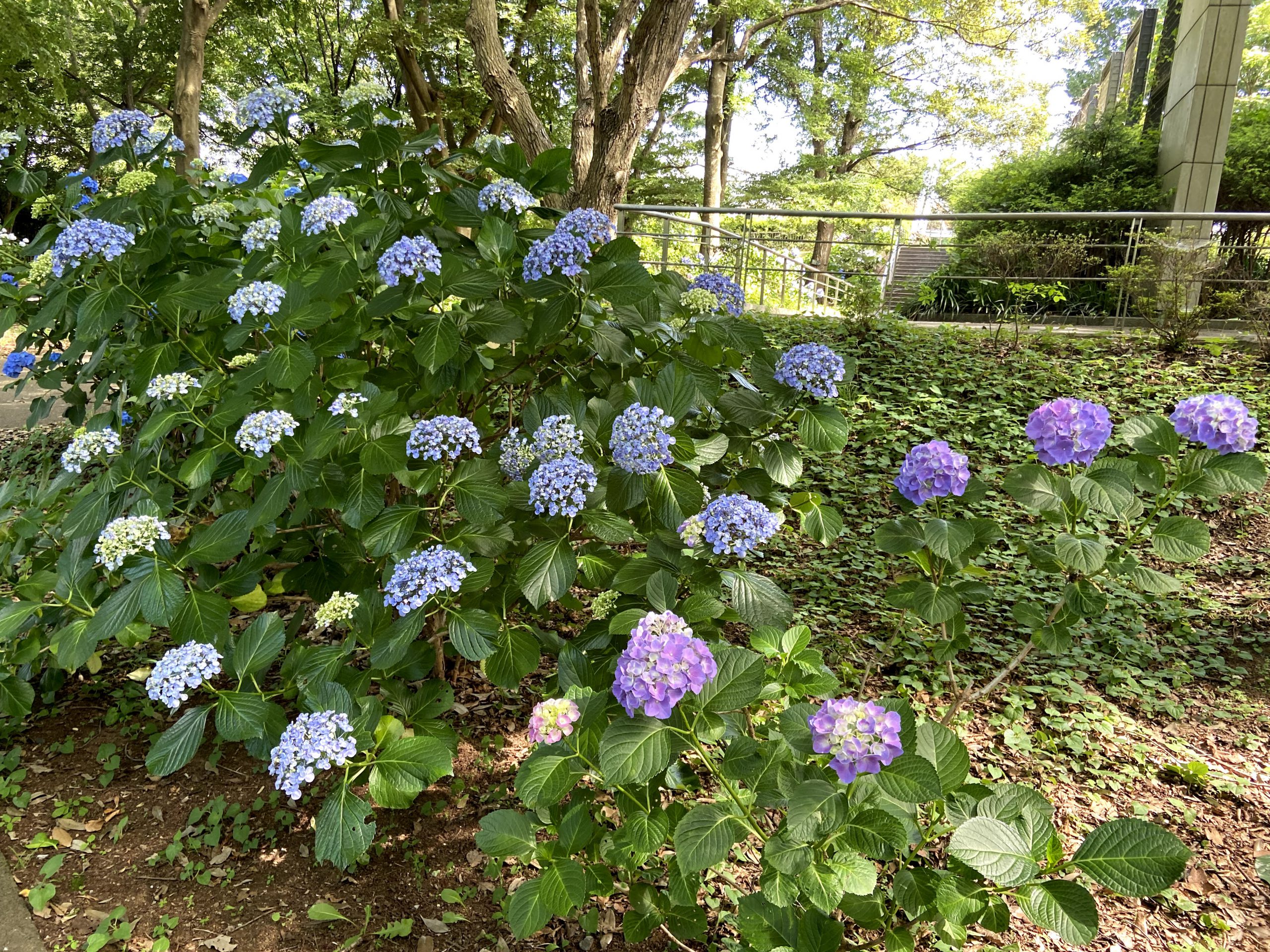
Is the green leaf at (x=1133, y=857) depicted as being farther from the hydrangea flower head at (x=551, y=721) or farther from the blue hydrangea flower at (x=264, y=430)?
the blue hydrangea flower at (x=264, y=430)

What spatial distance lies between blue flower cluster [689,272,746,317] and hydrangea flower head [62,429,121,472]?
1.59 meters

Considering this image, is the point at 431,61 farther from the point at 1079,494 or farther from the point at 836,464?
the point at 1079,494

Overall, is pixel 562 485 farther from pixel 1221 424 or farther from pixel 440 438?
pixel 1221 424

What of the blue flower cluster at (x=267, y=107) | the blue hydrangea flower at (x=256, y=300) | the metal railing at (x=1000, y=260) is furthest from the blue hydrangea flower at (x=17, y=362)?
the metal railing at (x=1000, y=260)

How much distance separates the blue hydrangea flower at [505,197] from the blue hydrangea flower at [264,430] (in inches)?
30.1

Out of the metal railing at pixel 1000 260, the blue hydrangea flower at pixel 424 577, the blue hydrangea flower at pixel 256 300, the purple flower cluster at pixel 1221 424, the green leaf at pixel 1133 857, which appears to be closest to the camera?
the green leaf at pixel 1133 857

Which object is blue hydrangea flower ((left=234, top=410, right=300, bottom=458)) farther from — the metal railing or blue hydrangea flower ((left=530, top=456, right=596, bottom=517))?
the metal railing

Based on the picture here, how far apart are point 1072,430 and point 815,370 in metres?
0.57

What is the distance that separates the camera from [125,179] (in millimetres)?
2172

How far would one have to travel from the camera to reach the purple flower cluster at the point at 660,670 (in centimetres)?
116

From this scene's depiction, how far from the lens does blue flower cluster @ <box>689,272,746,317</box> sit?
2242mm

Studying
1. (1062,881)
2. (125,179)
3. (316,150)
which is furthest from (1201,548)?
(125,179)

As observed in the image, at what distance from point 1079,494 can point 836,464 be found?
11.3 feet

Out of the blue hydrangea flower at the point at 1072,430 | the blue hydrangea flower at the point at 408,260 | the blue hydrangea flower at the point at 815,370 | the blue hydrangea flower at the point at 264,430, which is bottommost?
the blue hydrangea flower at the point at 264,430
